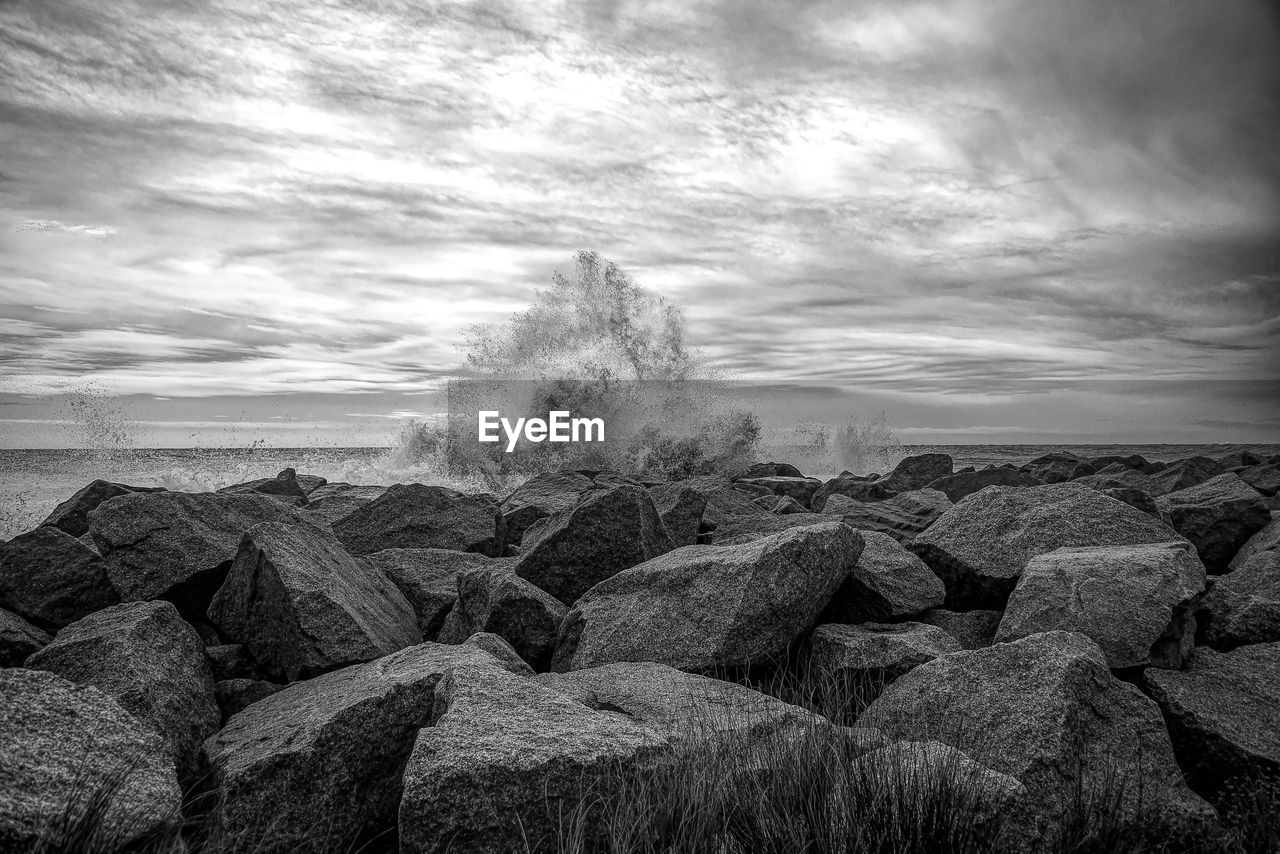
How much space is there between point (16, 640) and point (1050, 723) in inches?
175

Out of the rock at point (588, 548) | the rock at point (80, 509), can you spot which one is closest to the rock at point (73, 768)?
the rock at point (588, 548)

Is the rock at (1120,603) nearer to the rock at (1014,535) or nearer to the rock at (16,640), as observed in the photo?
the rock at (1014,535)

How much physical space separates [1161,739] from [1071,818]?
0.98 metres

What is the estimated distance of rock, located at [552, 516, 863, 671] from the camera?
164 inches

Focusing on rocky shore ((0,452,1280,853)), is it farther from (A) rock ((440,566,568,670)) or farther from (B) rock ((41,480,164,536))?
(B) rock ((41,480,164,536))

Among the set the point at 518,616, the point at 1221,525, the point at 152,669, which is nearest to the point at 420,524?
the point at 518,616

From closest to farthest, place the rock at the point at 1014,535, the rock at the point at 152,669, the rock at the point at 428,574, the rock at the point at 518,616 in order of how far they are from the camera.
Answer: the rock at the point at 152,669 → the rock at the point at 518,616 → the rock at the point at 1014,535 → the rock at the point at 428,574

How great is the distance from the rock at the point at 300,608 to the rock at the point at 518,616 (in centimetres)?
45

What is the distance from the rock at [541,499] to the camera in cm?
811

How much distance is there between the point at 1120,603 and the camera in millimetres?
4156

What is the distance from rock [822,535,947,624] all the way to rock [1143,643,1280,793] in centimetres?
117

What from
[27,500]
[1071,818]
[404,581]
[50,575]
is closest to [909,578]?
[1071,818]

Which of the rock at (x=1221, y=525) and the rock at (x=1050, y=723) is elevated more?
the rock at (x=1221, y=525)

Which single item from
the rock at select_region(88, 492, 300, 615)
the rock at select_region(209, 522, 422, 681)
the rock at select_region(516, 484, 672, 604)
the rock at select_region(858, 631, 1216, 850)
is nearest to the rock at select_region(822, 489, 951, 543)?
the rock at select_region(516, 484, 672, 604)
